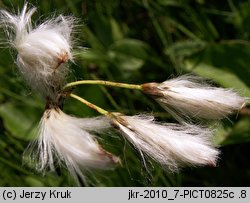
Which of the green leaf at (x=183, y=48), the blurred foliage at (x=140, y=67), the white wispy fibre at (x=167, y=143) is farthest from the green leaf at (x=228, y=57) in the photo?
the white wispy fibre at (x=167, y=143)

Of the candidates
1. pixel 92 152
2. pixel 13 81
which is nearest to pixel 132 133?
pixel 92 152

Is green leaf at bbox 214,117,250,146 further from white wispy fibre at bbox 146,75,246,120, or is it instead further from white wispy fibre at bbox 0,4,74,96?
white wispy fibre at bbox 0,4,74,96

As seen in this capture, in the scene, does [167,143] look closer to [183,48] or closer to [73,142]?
[73,142]

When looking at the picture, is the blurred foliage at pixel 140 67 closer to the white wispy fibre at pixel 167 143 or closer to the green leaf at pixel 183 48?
the green leaf at pixel 183 48

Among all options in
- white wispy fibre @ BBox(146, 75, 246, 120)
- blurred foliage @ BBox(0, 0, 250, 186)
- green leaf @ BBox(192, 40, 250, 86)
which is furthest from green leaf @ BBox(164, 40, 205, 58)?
white wispy fibre @ BBox(146, 75, 246, 120)

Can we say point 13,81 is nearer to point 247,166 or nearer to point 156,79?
point 156,79
